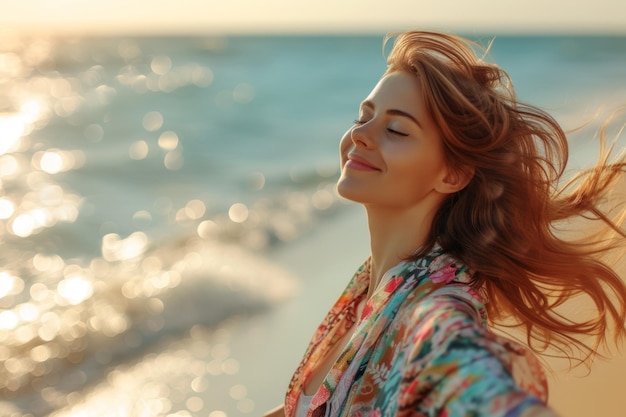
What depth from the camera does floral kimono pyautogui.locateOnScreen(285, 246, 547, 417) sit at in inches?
68.4

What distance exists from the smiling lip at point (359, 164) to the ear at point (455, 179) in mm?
213

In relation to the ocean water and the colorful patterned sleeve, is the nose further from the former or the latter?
the ocean water

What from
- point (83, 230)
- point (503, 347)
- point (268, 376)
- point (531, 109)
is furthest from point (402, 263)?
point (83, 230)

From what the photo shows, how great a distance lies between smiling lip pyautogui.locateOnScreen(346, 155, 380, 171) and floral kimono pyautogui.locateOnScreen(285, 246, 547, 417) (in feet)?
1.02

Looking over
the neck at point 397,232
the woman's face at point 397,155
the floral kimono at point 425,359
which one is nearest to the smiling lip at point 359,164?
the woman's face at point 397,155

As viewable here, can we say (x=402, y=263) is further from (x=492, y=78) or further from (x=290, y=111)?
(x=290, y=111)

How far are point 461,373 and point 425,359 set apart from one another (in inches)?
5.2

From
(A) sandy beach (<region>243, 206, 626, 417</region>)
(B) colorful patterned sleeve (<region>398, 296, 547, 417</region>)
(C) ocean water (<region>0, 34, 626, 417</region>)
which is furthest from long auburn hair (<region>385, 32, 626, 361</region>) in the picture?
(C) ocean water (<region>0, 34, 626, 417</region>)

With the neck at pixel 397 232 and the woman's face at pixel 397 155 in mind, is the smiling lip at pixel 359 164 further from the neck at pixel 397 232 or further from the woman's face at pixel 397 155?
the neck at pixel 397 232

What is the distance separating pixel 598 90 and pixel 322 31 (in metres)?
42.9

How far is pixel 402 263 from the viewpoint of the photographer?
268 cm

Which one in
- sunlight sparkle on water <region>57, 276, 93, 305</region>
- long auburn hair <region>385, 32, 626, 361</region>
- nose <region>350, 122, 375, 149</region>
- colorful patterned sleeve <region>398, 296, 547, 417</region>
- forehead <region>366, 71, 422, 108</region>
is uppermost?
sunlight sparkle on water <region>57, 276, 93, 305</region>

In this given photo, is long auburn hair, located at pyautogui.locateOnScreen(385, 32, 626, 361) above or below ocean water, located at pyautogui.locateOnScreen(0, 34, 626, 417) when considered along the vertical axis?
below

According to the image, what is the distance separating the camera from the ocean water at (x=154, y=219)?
21.5ft
